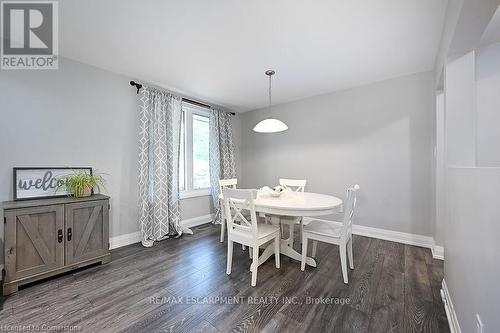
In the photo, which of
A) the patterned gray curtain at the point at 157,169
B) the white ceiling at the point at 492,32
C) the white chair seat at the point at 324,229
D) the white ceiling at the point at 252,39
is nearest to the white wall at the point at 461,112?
the white ceiling at the point at 492,32

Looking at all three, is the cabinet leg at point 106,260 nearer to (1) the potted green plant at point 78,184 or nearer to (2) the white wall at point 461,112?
(1) the potted green plant at point 78,184

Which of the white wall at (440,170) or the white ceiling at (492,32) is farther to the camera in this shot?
the white wall at (440,170)

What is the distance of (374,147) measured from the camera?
10.2 ft

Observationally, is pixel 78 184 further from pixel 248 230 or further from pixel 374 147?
pixel 374 147

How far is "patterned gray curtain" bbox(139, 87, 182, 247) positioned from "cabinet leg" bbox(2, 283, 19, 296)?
121 centimetres

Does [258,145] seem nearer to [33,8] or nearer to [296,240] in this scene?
[296,240]

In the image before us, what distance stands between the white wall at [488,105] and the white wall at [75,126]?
382 centimetres

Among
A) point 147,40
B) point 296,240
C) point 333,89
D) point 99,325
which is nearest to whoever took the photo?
point 99,325

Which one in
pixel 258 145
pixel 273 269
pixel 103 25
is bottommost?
pixel 273 269

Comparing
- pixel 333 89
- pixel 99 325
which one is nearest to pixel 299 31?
pixel 333 89

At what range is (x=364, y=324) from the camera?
1.43 meters

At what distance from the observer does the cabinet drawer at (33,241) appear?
1.75m

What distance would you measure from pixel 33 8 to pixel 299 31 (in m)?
2.29

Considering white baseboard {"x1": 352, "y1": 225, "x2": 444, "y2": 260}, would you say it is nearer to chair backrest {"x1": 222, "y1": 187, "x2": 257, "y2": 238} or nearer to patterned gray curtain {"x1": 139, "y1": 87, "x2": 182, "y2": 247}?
chair backrest {"x1": 222, "y1": 187, "x2": 257, "y2": 238}
